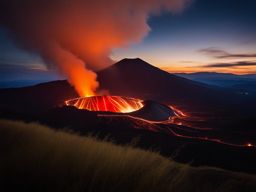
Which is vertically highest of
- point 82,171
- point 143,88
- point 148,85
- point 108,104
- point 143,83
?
point 143,83

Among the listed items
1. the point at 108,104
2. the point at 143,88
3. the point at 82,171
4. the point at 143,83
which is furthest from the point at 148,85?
the point at 82,171

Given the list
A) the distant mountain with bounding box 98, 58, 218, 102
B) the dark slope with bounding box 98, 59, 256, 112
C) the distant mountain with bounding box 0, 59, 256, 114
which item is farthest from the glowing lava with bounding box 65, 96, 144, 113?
the distant mountain with bounding box 98, 58, 218, 102

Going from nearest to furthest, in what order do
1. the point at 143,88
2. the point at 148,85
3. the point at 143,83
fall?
1. the point at 143,88
2. the point at 148,85
3. the point at 143,83

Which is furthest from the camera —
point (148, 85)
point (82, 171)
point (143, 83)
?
point (143, 83)

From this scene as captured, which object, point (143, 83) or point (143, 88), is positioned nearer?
point (143, 88)

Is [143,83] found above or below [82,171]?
above

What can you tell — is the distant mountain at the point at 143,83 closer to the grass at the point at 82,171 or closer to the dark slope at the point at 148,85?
the dark slope at the point at 148,85

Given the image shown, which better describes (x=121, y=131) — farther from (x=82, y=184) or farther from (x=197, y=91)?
(x=197, y=91)

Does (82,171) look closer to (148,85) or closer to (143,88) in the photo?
(143,88)

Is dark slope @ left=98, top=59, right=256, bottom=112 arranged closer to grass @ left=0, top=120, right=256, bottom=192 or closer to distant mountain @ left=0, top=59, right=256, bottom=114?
distant mountain @ left=0, top=59, right=256, bottom=114

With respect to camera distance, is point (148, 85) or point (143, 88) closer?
point (143, 88)
